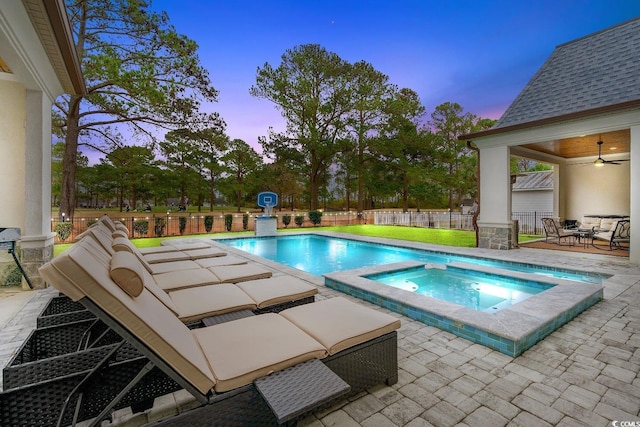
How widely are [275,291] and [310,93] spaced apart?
63.2 feet

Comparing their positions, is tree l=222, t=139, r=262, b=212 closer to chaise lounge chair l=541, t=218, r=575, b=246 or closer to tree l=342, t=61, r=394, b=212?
tree l=342, t=61, r=394, b=212

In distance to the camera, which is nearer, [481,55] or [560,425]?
[560,425]

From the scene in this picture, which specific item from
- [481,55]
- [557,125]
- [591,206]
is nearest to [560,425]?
[557,125]

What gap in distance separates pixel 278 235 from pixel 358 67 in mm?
14762

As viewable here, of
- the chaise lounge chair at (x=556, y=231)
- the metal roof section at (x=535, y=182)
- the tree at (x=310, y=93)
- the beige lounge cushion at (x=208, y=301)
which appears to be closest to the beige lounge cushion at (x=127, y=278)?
the beige lounge cushion at (x=208, y=301)

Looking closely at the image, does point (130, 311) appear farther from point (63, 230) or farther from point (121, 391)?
point (63, 230)

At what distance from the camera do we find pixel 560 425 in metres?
1.85

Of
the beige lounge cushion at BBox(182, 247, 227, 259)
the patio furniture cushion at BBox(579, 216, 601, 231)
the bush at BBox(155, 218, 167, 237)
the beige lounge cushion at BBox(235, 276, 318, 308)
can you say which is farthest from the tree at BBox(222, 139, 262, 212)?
the beige lounge cushion at BBox(235, 276, 318, 308)

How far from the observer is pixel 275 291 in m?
3.27

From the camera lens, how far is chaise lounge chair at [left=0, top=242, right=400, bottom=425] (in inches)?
54.6

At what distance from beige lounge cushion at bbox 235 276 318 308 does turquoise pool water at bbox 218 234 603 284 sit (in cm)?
374

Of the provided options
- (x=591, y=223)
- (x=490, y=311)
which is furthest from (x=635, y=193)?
(x=490, y=311)

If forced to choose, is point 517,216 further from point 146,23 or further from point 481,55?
point 481,55

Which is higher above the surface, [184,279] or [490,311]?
[184,279]
